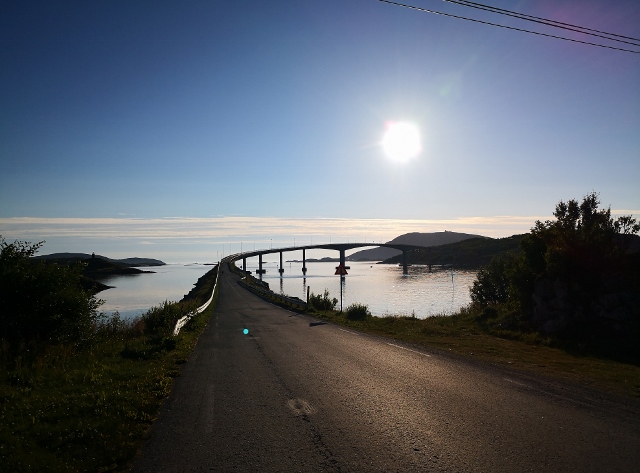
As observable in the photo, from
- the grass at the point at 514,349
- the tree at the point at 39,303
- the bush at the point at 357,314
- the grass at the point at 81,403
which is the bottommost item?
the bush at the point at 357,314

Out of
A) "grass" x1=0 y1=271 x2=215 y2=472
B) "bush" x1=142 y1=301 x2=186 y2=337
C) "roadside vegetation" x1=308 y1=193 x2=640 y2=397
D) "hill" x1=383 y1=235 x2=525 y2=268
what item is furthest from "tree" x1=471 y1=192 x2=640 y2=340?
"hill" x1=383 y1=235 x2=525 y2=268

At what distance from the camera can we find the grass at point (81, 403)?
606 centimetres

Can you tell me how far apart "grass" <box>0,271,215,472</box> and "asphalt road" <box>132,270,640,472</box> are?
416 mm

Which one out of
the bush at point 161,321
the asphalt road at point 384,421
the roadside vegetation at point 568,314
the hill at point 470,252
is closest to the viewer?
the asphalt road at point 384,421

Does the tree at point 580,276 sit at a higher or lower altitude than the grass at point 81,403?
higher

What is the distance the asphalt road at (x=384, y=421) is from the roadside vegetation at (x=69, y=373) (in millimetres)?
650

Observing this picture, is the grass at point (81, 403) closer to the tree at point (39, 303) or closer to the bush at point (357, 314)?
the tree at point (39, 303)

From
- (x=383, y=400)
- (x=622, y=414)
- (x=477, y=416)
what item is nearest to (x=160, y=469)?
(x=383, y=400)

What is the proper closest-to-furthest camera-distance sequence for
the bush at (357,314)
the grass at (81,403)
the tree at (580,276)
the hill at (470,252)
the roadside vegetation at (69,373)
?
the grass at (81,403)
the roadside vegetation at (69,373)
the tree at (580,276)
the bush at (357,314)
the hill at (470,252)

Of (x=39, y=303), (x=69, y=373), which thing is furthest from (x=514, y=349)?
(x=39, y=303)

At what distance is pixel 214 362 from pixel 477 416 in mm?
8439

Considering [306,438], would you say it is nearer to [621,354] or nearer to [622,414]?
[622,414]

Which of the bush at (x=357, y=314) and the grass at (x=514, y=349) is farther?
the bush at (x=357, y=314)

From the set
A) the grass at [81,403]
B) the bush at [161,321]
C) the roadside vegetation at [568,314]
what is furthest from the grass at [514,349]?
the grass at [81,403]
